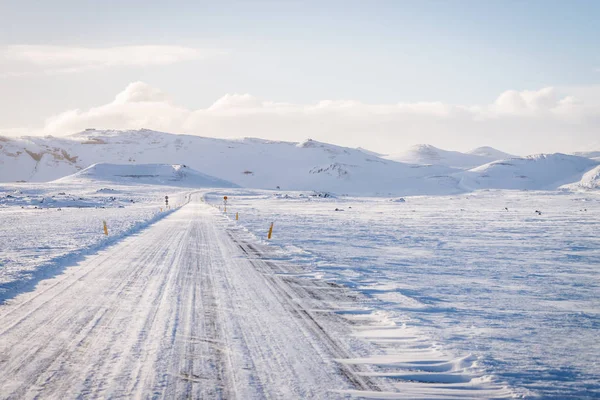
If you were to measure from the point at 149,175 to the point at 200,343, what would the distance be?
171 m

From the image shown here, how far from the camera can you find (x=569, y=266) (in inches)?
564

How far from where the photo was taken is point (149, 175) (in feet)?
549

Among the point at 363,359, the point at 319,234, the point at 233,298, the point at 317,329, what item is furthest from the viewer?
the point at 319,234

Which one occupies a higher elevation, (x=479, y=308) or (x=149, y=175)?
(x=149, y=175)

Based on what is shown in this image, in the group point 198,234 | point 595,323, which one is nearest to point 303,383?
point 595,323

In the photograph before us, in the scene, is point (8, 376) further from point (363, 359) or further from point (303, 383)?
point (363, 359)

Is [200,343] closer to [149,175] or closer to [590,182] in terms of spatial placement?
[590,182]

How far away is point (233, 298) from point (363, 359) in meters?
4.13

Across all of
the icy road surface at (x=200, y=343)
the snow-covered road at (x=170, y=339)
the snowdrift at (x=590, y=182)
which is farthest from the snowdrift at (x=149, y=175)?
the icy road surface at (x=200, y=343)

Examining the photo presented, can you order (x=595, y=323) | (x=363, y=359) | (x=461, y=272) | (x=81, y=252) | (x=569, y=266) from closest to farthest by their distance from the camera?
1. (x=363, y=359)
2. (x=595, y=323)
3. (x=461, y=272)
4. (x=569, y=266)
5. (x=81, y=252)

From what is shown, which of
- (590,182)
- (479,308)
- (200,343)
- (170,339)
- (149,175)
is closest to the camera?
(200,343)

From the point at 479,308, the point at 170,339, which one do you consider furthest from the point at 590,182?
the point at 170,339

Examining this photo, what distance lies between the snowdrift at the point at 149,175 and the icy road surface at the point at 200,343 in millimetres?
149328

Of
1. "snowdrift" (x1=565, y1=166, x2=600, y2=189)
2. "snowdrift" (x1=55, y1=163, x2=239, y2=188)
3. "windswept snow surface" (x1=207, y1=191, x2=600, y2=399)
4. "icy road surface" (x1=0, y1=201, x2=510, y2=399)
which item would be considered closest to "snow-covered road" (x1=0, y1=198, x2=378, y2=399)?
"icy road surface" (x1=0, y1=201, x2=510, y2=399)
